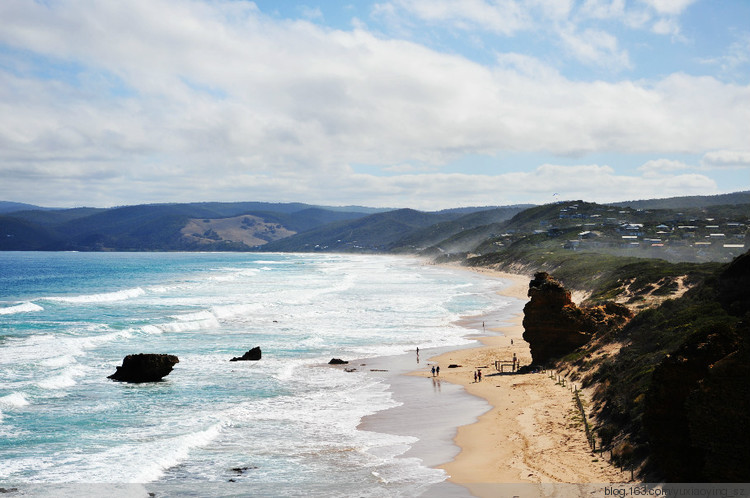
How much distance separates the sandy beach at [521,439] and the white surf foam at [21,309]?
46472 millimetres

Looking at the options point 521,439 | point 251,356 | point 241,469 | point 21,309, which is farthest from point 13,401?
point 21,309

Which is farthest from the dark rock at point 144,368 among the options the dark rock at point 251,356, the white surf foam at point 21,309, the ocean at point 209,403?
the white surf foam at point 21,309

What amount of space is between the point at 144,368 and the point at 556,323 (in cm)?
2336

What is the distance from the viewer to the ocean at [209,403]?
662 inches

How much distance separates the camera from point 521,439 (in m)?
19.6

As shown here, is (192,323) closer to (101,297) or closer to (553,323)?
(101,297)

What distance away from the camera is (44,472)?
17.1 m

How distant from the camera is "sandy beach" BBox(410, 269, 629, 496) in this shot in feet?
52.2

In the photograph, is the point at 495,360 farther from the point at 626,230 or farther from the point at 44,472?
the point at 626,230

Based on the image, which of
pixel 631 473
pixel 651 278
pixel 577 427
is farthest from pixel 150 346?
pixel 651 278

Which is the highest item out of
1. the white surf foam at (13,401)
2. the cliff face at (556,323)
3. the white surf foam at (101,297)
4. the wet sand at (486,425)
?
the cliff face at (556,323)

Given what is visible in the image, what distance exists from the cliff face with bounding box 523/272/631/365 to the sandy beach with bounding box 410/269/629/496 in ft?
8.76

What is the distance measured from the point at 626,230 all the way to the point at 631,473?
470ft

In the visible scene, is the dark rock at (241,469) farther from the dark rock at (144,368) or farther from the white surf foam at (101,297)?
the white surf foam at (101,297)
